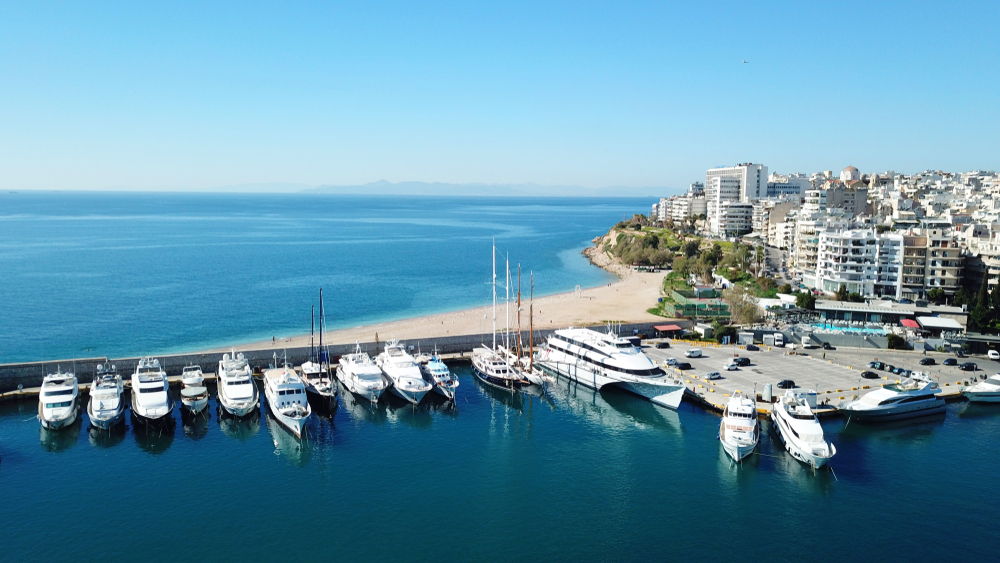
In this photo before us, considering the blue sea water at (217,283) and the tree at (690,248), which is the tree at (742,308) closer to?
the blue sea water at (217,283)

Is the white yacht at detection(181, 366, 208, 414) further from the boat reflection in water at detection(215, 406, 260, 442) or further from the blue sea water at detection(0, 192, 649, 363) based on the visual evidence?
the blue sea water at detection(0, 192, 649, 363)

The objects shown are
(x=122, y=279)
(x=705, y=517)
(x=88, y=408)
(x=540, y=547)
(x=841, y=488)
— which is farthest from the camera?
(x=122, y=279)

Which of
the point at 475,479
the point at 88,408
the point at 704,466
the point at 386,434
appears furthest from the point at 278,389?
the point at 704,466

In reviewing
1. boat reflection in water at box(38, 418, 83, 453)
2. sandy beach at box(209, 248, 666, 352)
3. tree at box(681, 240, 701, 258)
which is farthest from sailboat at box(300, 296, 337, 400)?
tree at box(681, 240, 701, 258)

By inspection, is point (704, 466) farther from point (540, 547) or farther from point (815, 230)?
point (815, 230)

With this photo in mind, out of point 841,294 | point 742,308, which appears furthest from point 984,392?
point 841,294

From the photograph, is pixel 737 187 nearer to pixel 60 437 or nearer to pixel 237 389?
pixel 237 389
